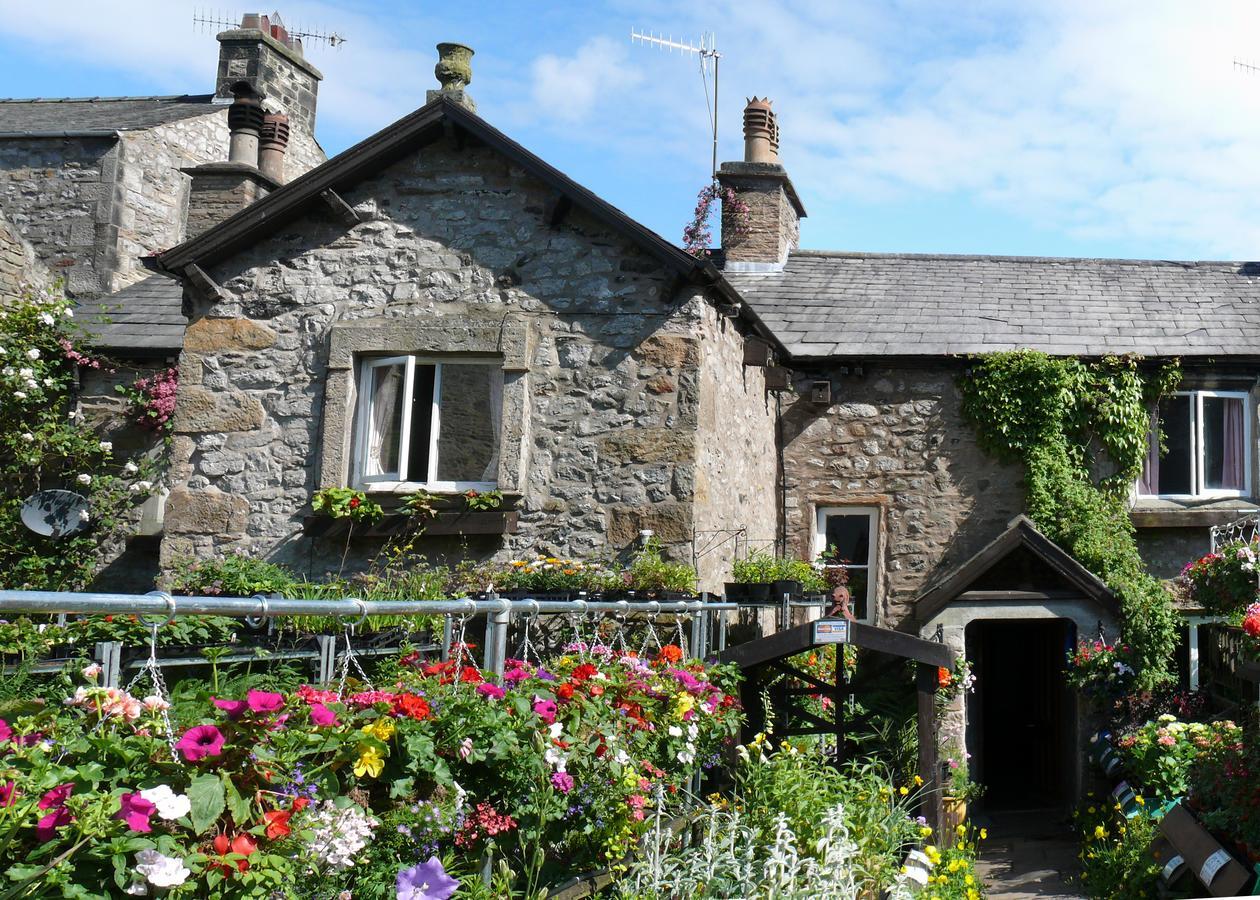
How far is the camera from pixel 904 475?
12.4 metres

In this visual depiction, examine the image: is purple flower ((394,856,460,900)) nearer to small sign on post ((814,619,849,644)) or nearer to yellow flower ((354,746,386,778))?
yellow flower ((354,746,386,778))

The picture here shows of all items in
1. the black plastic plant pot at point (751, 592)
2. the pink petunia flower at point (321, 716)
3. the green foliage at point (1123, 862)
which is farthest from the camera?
the black plastic plant pot at point (751, 592)

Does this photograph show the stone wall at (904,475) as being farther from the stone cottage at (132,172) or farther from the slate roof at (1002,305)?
the stone cottage at (132,172)

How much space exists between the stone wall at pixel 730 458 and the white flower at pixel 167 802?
650 centimetres

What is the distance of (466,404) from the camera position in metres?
9.67

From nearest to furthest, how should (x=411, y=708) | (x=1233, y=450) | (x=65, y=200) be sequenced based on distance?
(x=411, y=708)
(x=1233, y=450)
(x=65, y=200)

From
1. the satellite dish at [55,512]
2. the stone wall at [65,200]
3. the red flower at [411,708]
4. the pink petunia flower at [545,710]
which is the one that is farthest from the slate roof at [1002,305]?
the red flower at [411,708]

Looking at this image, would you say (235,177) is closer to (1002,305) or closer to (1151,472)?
(1002,305)

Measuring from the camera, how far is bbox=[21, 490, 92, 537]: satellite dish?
11344mm

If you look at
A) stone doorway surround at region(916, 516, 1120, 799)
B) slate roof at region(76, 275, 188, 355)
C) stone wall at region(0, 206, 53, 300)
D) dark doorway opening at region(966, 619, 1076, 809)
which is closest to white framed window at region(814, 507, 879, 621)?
stone doorway surround at region(916, 516, 1120, 799)

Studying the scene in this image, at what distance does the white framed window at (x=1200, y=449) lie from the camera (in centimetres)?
1231

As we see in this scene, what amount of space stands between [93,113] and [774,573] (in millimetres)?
14299

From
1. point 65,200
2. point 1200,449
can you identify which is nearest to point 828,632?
point 1200,449

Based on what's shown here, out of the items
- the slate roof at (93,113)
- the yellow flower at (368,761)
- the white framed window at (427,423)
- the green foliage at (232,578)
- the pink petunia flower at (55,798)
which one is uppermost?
the slate roof at (93,113)
